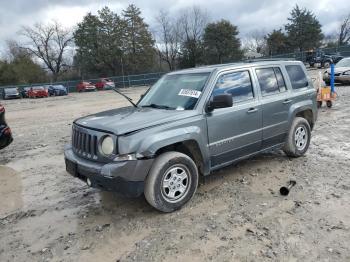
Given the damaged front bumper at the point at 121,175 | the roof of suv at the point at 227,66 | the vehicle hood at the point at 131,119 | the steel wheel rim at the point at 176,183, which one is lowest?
the steel wheel rim at the point at 176,183

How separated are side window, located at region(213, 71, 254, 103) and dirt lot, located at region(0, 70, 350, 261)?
128 cm

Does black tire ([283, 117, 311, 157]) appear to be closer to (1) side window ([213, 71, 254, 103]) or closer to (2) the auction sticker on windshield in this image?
(1) side window ([213, 71, 254, 103])

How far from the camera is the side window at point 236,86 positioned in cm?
517

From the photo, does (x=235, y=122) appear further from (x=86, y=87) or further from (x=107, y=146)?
(x=86, y=87)

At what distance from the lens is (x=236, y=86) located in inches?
212

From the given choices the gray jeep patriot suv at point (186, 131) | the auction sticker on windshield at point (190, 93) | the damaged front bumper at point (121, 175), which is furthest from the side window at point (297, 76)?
the damaged front bumper at point (121, 175)

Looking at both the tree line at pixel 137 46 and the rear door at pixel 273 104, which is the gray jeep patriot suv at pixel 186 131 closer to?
the rear door at pixel 273 104

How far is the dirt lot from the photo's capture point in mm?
3689

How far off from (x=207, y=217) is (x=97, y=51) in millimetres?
58141

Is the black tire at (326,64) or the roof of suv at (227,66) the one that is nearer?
the roof of suv at (227,66)

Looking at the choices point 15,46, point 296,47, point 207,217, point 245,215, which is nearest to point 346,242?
point 245,215

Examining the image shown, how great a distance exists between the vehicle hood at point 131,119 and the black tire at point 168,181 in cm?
44

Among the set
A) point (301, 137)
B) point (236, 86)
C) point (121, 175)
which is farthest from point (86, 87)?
point (121, 175)

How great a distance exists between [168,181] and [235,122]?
1.38 meters
